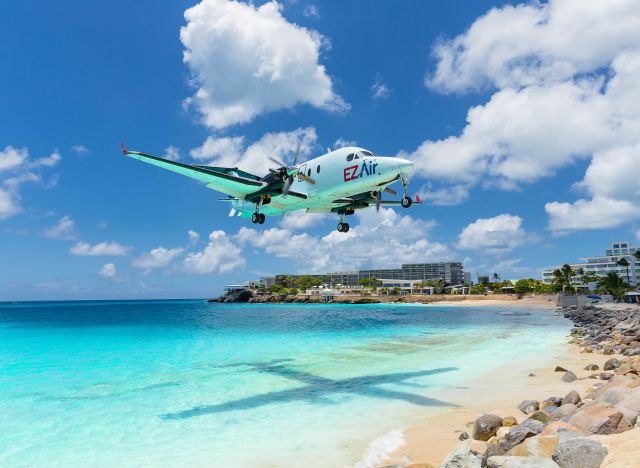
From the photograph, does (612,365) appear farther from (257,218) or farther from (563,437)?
(257,218)

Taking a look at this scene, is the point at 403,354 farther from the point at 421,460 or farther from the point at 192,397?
the point at 421,460

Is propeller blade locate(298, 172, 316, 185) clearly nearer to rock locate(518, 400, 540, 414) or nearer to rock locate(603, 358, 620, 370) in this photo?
rock locate(518, 400, 540, 414)

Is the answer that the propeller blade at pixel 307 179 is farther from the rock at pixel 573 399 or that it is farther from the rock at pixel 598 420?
the rock at pixel 598 420

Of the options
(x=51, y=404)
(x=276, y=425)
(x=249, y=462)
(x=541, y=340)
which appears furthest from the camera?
(x=541, y=340)

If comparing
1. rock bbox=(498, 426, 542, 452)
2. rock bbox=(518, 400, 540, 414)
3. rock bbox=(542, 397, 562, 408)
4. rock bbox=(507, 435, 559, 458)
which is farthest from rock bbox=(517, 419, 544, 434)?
rock bbox=(542, 397, 562, 408)

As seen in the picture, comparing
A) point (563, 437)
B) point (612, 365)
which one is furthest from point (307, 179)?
point (563, 437)

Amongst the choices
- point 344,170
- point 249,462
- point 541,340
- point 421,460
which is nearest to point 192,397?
point 249,462

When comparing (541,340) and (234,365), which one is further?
(541,340)
